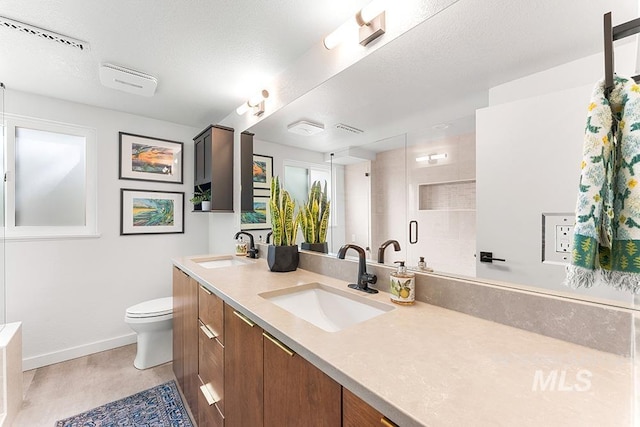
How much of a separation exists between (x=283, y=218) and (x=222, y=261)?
92 cm

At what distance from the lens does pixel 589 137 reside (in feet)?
1.71

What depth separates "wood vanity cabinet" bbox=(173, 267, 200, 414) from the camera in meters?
1.58

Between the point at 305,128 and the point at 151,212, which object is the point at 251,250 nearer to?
the point at 305,128

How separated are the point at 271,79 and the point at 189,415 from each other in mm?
2408

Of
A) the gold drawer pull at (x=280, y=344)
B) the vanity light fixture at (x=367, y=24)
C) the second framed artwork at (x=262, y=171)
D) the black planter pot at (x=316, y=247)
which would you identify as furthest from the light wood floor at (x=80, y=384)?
the vanity light fixture at (x=367, y=24)

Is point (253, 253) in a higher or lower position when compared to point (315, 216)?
lower

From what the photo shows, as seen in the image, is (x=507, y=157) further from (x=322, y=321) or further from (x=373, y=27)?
(x=322, y=321)

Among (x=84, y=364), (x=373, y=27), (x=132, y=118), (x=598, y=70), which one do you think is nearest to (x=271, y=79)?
(x=373, y=27)

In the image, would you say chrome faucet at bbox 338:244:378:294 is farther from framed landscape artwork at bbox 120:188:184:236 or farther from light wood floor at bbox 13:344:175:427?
framed landscape artwork at bbox 120:188:184:236

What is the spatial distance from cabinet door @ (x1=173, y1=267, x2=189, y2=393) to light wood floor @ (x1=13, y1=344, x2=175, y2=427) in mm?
363

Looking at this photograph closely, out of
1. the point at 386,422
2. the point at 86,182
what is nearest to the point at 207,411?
the point at 386,422

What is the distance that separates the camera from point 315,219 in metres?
1.73

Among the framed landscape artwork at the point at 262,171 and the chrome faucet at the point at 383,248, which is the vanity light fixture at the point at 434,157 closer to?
the chrome faucet at the point at 383,248

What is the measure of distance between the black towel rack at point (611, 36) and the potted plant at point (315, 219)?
124 centimetres
